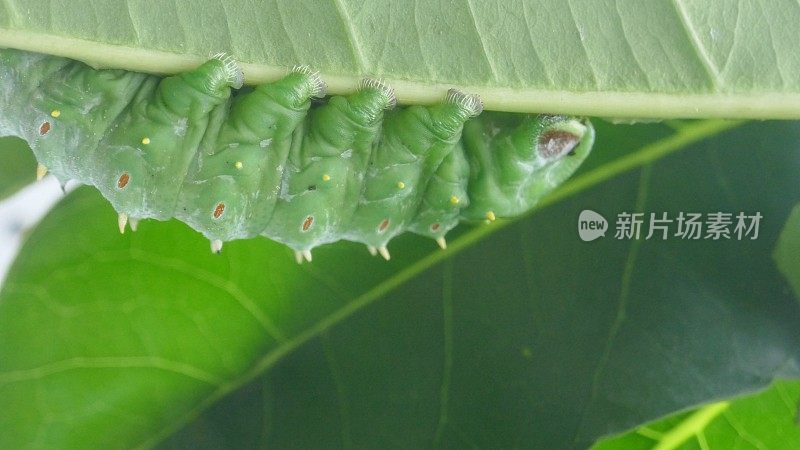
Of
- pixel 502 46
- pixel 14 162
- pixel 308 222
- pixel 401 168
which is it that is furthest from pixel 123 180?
pixel 502 46

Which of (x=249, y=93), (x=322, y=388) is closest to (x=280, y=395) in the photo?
(x=322, y=388)

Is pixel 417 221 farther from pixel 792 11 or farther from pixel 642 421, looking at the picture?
pixel 792 11

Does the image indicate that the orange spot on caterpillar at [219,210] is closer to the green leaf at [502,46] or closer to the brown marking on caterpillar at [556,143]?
the green leaf at [502,46]

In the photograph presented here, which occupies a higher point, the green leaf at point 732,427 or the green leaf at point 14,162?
the green leaf at point 14,162

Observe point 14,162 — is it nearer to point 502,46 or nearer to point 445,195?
point 445,195

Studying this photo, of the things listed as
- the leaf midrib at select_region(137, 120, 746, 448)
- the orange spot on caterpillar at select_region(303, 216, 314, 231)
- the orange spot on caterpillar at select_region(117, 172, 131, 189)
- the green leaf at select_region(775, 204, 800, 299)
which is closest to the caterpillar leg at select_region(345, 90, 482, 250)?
the orange spot on caterpillar at select_region(303, 216, 314, 231)

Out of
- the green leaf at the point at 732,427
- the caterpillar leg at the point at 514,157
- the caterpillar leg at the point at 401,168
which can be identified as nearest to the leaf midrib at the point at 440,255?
the caterpillar leg at the point at 514,157
